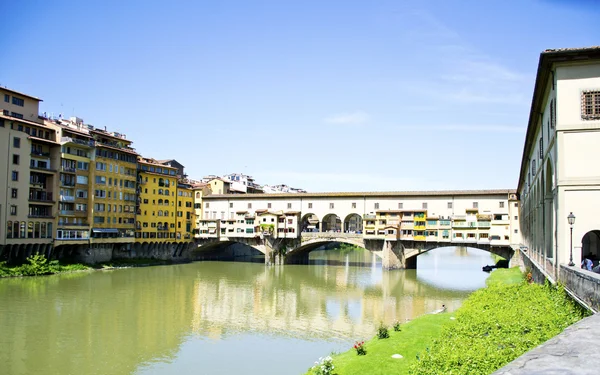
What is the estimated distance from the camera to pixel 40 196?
50562 mm

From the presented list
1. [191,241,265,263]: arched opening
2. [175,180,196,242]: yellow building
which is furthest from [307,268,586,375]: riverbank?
[191,241,265,263]: arched opening

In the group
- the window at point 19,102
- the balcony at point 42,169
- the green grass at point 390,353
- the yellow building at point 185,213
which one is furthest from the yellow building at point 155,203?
the green grass at point 390,353

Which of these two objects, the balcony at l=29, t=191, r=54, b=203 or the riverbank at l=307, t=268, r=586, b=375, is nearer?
the riverbank at l=307, t=268, r=586, b=375

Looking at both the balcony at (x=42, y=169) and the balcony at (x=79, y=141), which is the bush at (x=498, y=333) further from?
the balcony at (x=79, y=141)

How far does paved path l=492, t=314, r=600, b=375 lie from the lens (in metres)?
3.57

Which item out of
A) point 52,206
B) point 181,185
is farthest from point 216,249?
point 52,206

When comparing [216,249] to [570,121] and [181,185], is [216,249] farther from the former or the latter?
[570,121]

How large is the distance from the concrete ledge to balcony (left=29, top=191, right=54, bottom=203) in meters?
48.4

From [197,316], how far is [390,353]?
16.9 m

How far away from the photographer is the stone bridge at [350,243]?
56.8 m

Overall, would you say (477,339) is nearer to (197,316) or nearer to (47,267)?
(197,316)

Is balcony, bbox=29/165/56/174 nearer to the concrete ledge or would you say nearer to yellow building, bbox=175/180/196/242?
yellow building, bbox=175/180/196/242

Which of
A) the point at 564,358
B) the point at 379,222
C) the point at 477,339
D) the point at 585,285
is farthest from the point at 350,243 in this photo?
the point at 564,358

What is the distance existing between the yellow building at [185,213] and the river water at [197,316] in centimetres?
1332
